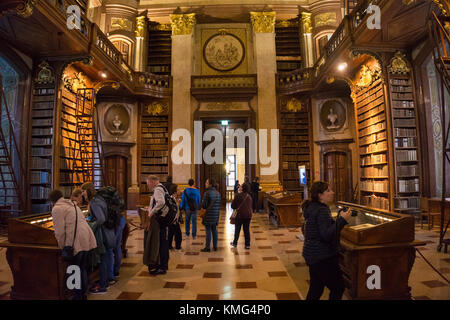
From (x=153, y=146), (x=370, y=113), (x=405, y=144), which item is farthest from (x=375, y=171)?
(x=153, y=146)

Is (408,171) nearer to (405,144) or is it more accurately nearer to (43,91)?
(405,144)

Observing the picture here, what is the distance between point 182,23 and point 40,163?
780 cm

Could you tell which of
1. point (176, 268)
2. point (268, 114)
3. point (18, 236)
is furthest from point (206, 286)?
point (268, 114)

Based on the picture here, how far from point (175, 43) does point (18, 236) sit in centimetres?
1013

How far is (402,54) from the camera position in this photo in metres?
6.86

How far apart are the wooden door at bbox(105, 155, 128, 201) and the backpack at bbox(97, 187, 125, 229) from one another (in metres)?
8.03

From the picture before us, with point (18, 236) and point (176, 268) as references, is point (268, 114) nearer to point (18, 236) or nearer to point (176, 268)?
point (176, 268)

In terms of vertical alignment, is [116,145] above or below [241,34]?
below

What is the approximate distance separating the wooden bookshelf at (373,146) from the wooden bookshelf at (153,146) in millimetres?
6901

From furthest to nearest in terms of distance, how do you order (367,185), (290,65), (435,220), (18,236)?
(290,65) < (367,185) < (435,220) < (18,236)

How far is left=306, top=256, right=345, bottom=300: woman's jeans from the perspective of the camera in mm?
1961

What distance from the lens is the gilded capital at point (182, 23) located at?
1134cm

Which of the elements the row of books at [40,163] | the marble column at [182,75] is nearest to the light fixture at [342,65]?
the marble column at [182,75]

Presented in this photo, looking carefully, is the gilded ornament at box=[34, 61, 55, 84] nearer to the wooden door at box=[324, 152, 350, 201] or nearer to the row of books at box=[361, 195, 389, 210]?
the row of books at box=[361, 195, 389, 210]
